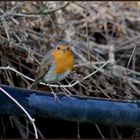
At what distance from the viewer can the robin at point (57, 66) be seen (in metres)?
3.14

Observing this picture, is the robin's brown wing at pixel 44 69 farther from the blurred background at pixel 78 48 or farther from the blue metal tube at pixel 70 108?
the blue metal tube at pixel 70 108

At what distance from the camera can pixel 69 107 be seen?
2340mm

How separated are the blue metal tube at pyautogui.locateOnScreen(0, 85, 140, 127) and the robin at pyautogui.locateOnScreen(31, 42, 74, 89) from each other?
71 cm

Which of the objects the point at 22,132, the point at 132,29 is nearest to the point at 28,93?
the point at 22,132

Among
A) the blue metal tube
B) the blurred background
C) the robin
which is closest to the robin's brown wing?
the robin

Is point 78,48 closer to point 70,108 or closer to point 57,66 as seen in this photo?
point 57,66

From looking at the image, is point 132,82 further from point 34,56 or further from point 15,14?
point 15,14

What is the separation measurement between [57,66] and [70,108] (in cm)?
86

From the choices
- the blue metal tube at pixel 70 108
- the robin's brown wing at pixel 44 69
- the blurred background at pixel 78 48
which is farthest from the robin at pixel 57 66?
the blue metal tube at pixel 70 108

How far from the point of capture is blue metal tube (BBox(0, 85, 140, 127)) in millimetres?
2281

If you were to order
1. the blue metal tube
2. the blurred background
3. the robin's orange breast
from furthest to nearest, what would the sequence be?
the blurred background → the robin's orange breast → the blue metal tube

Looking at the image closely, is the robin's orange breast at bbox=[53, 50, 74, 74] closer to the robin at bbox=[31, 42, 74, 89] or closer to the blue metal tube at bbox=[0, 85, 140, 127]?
the robin at bbox=[31, 42, 74, 89]

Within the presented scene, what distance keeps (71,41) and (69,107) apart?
1.96m

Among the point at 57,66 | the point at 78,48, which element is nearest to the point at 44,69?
the point at 57,66
